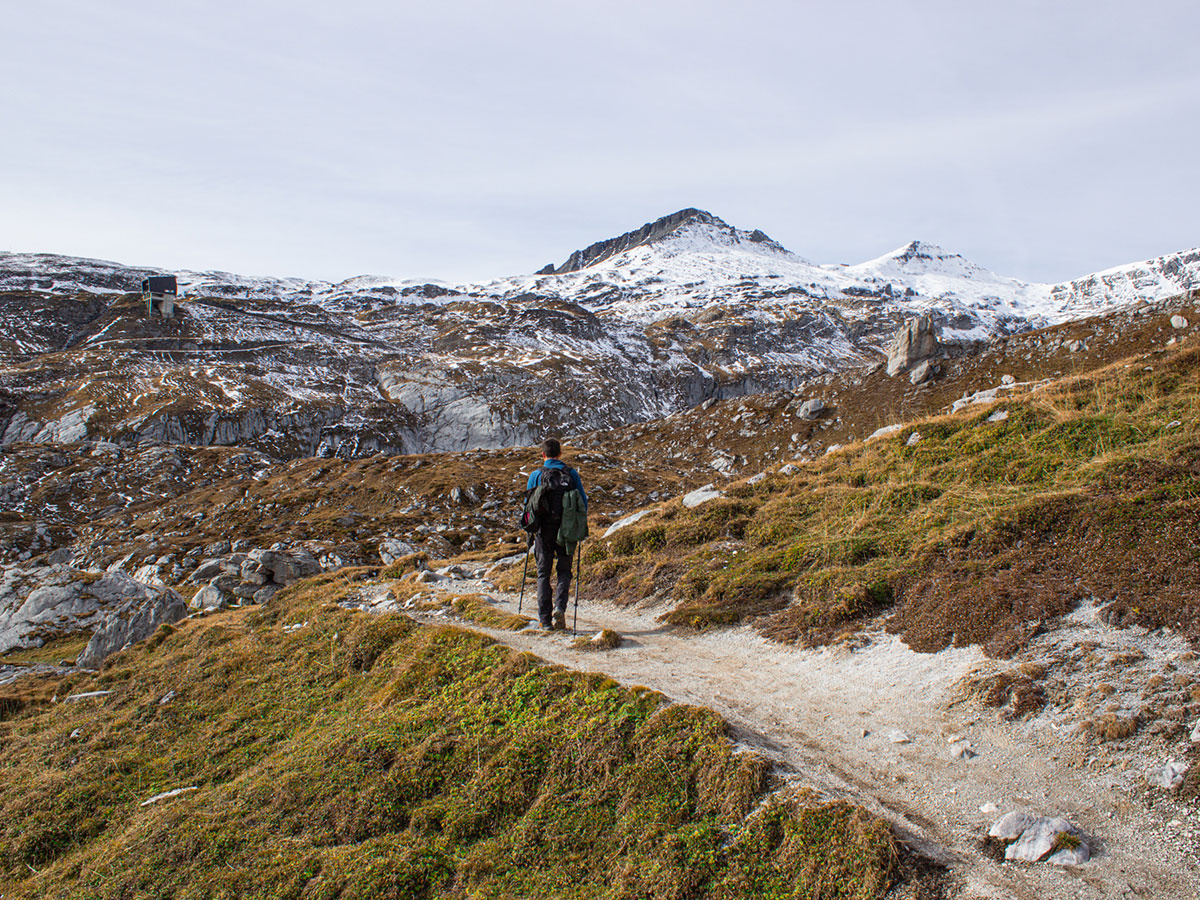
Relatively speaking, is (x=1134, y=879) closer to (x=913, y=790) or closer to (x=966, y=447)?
(x=913, y=790)

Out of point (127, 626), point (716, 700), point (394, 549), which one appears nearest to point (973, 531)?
point (716, 700)

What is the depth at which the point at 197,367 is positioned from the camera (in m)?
105

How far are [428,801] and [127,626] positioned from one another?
15757 millimetres

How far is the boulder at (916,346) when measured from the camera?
44562mm

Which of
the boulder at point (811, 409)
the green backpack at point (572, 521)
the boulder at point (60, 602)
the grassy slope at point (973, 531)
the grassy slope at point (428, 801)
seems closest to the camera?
the grassy slope at point (428, 801)

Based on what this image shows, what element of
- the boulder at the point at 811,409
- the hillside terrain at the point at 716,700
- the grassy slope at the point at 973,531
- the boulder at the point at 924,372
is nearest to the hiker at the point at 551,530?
the hillside terrain at the point at 716,700

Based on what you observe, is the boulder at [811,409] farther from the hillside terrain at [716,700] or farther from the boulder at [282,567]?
the boulder at [282,567]

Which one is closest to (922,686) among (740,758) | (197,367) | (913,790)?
(913,790)

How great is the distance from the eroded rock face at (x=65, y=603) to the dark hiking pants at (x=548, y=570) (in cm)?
1369

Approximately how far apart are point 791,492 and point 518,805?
11377 millimetres

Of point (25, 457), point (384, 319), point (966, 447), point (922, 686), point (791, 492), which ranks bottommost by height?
point (25, 457)

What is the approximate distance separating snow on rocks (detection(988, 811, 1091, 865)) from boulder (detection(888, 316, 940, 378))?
44.6m

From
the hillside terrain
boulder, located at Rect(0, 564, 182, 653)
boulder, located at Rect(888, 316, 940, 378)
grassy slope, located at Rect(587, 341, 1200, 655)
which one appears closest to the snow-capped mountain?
boulder, located at Rect(888, 316, 940, 378)

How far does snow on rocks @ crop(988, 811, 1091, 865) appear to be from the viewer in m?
4.36
